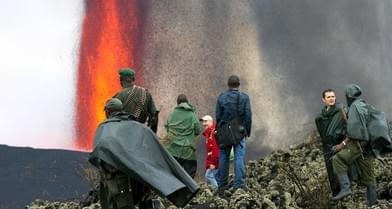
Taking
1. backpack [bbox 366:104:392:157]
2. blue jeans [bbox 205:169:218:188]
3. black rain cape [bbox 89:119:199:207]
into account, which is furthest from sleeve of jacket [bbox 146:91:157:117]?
blue jeans [bbox 205:169:218:188]

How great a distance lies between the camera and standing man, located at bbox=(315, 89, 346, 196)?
1180cm

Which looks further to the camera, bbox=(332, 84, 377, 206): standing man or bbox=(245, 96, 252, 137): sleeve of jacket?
bbox=(245, 96, 252, 137): sleeve of jacket

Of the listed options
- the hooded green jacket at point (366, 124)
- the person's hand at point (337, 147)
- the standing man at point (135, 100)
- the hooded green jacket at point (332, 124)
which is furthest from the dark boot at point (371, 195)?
the standing man at point (135, 100)

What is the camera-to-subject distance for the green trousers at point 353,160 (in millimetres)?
11516

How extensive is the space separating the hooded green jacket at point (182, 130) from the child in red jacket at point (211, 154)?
0.83 m

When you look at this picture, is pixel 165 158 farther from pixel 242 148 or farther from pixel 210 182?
pixel 210 182

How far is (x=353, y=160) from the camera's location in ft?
37.9

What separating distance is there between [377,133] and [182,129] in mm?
4321

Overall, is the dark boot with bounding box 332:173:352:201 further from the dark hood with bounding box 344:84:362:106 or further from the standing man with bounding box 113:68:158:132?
the standing man with bounding box 113:68:158:132

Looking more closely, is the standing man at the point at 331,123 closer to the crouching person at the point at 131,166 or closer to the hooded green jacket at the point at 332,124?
the hooded green jacket at the point at 332,124

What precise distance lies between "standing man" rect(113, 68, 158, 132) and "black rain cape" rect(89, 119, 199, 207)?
1947mm

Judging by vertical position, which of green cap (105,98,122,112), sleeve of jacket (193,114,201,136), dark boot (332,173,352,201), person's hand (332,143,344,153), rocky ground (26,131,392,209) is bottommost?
rocky ground (26,131,392,209)

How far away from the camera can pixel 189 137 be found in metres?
14.3

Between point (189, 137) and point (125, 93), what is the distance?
4109 mm
